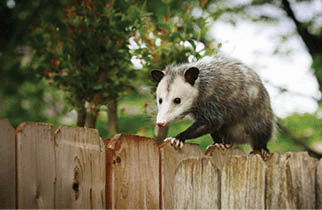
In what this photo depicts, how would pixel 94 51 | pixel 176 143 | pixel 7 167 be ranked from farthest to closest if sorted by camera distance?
pixel 94 51 < pixel 176 143 < pixel 7 167

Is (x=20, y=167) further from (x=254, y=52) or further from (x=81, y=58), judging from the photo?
(x=254, y=52)

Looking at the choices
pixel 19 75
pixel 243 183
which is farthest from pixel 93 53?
pixel 19 75

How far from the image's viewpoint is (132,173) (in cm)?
201

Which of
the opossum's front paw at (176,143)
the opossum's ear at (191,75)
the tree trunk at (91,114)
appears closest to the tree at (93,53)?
the tree trunk at (91,114)

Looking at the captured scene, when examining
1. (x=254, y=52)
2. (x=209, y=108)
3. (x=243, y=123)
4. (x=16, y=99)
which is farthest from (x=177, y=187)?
(x=16, y=99)

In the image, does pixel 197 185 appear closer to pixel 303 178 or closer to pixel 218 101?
pixel 303 178

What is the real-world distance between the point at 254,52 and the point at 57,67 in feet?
10.2

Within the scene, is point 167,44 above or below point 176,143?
above

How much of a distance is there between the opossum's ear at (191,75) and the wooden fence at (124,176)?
77 centimetres

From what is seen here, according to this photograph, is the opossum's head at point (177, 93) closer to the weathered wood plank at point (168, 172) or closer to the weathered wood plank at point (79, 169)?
the weathered wood plank at point (168, 172)

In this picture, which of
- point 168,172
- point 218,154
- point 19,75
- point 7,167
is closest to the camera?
point 7,167

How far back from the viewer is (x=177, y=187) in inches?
A: 77.0

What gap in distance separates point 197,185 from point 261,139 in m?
1.44

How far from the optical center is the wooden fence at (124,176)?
172cm
